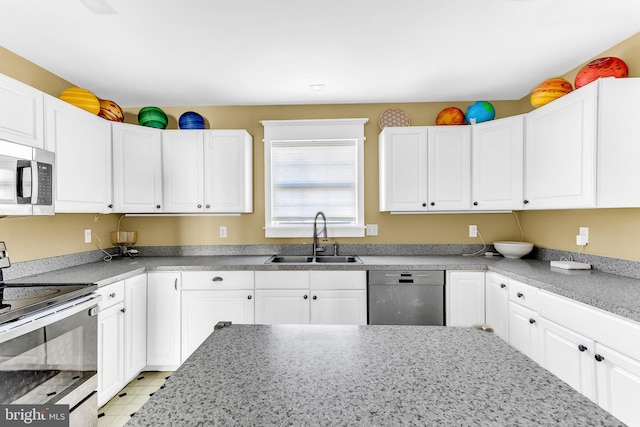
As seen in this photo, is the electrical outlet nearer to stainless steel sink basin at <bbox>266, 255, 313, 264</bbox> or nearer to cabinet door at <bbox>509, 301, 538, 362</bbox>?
cabinet door at <bbox>509, 301, 538, 362</bbox>

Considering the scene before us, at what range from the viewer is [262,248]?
3199mm

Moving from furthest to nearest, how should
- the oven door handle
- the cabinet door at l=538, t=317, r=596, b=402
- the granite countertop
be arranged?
1. the cabinet door at l=538, t=317, r=596, b=402
2. the oven door handle
3. the granite countertop

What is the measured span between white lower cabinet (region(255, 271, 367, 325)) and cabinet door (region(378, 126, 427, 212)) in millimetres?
859

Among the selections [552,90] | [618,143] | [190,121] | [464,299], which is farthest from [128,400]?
[552,90]

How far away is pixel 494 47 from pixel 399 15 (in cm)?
86

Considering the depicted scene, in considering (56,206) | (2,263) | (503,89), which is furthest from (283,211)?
(503,89)

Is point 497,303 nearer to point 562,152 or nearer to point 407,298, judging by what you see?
point 407,298

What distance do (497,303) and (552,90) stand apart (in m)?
1.73

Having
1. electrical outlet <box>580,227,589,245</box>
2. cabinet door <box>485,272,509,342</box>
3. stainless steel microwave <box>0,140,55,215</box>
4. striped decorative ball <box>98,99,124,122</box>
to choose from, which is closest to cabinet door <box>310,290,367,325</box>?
cabinet door <box>485,272,509,342</box>

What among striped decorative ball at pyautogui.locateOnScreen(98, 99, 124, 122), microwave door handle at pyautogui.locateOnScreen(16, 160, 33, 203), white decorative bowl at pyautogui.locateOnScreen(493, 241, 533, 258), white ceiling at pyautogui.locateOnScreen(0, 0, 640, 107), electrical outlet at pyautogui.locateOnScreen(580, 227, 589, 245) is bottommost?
white decorative bowl at pyautogui.locateOnScreen(493, 241, 533, 258)

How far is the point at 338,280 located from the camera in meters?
2.56

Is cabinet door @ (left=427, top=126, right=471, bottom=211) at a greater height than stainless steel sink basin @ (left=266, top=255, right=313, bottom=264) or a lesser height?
greater

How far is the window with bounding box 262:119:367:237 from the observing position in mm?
3188

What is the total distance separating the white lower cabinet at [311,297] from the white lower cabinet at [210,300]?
0.39 feet
